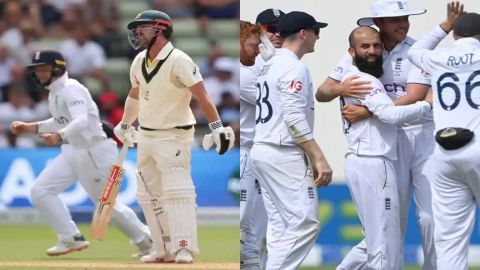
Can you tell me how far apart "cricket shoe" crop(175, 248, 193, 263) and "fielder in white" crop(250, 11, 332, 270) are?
1.68m

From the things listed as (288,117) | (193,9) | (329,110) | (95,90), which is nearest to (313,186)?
(288,117)

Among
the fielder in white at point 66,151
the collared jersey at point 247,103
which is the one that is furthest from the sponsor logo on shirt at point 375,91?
the fielder in white at point 66,151

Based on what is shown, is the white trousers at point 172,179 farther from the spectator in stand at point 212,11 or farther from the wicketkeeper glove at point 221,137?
the spectator in stand at point 212,11

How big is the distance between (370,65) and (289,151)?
76cm

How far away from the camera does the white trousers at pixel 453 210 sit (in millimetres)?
6660

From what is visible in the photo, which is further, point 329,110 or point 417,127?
point 329,110

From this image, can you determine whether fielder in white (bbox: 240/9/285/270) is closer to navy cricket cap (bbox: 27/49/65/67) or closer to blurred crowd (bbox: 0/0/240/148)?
navy cricket cap (bbox: 27/49/65/67)

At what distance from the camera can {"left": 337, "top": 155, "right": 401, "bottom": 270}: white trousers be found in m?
7.08

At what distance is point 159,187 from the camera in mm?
8938

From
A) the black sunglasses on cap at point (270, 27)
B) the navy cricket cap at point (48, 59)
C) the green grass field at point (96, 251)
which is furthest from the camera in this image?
the navy cricket cap at point (48, 59)

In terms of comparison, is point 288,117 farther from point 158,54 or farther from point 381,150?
point 158,54

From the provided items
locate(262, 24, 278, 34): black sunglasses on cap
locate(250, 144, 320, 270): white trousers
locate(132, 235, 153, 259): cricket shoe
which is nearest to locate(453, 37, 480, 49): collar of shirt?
locate(250, 144, 320, 270): white trousers

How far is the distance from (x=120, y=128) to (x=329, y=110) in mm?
1622

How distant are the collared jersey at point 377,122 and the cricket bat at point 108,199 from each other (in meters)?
2.30
